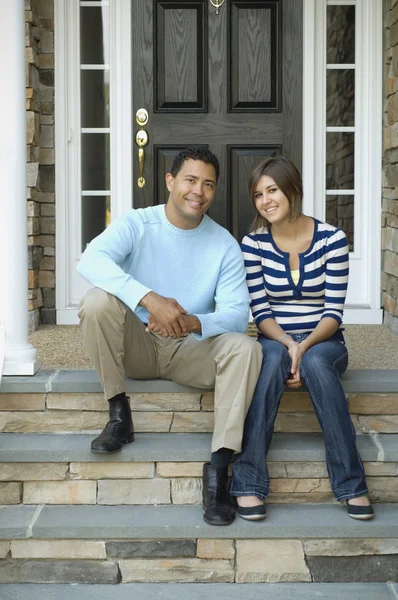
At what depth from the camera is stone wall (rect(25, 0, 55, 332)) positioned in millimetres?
4586

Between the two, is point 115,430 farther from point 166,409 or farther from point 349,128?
point 349,128

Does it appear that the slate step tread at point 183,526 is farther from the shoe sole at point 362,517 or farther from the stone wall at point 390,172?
the stone wall at point 390,172

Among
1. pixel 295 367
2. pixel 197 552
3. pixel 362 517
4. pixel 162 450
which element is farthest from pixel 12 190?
pixel 362 517

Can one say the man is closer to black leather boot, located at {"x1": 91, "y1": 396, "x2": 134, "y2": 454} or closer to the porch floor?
black leather boot, located at {"x1": 91, "y1": 396, "x2": 134, "y2": 454}

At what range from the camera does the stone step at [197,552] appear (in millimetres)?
2812

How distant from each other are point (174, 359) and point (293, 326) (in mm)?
440

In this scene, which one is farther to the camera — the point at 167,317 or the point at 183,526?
the point at 167,317

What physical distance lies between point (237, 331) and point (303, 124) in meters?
2.01

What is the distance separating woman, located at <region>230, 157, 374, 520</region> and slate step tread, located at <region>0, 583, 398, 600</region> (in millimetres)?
220

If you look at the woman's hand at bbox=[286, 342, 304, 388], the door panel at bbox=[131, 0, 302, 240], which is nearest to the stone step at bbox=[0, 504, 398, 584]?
the woman's hand at bbox=[286, 342, 304, 388]

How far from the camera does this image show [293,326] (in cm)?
318

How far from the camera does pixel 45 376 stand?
340 centimetres

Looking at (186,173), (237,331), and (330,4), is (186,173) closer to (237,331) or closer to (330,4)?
(237,331)

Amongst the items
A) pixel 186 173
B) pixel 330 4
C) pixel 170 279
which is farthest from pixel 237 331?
pixel 330 4
